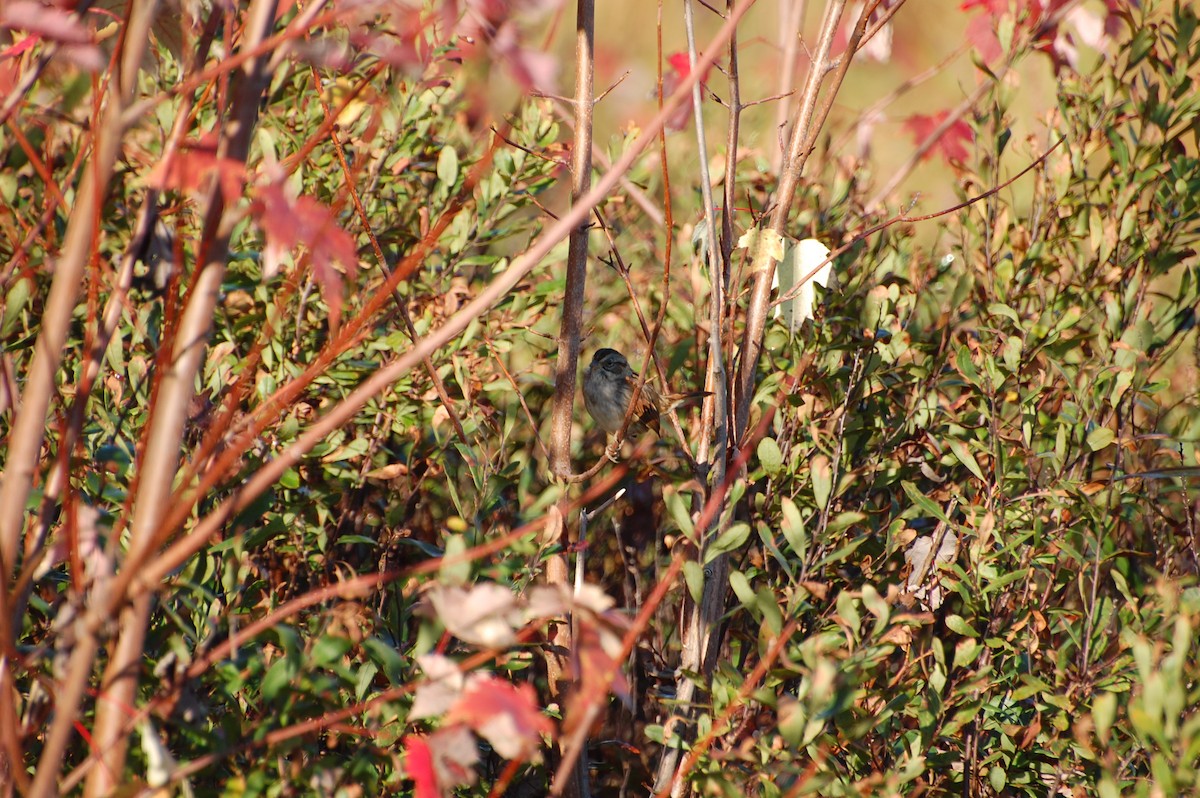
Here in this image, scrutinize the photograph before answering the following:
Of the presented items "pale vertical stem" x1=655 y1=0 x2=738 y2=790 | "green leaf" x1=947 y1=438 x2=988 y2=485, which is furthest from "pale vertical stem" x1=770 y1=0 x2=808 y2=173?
"green leaf" x1=947 y1=438 x2=988 y2=485

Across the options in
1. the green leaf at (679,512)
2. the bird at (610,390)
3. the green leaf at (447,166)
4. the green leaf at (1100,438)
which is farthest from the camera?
the bird at (610,390)

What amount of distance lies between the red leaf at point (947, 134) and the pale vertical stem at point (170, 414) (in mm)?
2381

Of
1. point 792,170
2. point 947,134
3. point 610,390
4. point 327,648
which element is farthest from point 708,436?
point 947,134

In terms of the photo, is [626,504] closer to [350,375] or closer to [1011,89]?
[350,375]

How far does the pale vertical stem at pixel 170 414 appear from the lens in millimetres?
1141

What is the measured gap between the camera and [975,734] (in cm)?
183

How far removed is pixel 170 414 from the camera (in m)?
1.15

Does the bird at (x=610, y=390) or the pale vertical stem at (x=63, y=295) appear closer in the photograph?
the pale vertical stem at (x=63, y=295)

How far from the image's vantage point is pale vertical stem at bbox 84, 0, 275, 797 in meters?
1.14

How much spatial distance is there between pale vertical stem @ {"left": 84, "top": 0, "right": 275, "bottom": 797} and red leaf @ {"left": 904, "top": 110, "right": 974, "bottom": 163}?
2381 mm

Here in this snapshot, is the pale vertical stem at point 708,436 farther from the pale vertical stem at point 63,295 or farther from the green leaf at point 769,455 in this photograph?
the pale vertical stem at point 63,295

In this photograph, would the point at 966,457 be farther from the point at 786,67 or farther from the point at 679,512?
the point at 786,67

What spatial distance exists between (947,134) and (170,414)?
320 centimetres

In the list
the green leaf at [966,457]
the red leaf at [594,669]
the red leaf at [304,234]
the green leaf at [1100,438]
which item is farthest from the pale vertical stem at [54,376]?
the green leaf at [1100,438]
